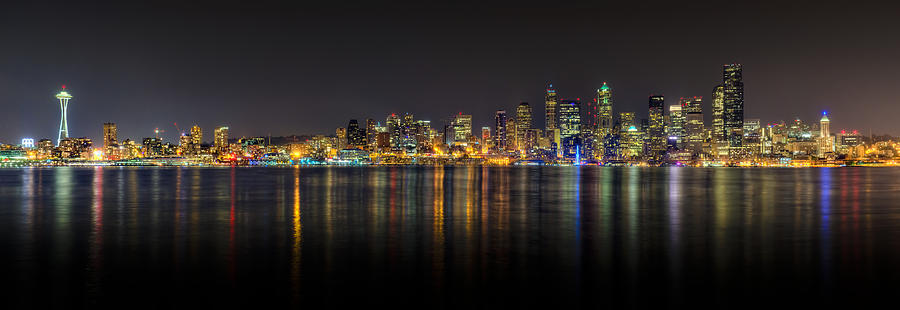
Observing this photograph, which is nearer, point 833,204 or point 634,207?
point 634,207

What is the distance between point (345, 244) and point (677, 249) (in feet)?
38.8

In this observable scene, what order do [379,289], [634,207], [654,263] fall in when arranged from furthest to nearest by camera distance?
[634,207], [654,263], [379,289]

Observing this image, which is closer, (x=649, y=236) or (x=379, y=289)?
(x=379, y=289)

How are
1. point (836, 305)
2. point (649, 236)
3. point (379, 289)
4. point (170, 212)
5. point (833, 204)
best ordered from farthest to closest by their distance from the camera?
point (833, 204) < point (170, 212) < point (649, 236) < point (379, 289) < point (836, 305)

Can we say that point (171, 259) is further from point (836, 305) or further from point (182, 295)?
point (836, 305)

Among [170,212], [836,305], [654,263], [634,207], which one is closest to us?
[836,305]

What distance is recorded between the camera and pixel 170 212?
128ft

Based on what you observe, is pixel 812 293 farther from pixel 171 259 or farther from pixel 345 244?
pixel 171 259

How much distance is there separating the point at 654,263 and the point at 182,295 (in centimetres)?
1341

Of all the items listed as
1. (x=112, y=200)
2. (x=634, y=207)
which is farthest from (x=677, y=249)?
(x=112, y=200)

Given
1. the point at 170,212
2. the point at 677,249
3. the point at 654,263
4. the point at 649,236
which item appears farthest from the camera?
the point at 170,212

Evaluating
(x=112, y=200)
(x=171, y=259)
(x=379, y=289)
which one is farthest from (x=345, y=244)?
(x=112, y=200)

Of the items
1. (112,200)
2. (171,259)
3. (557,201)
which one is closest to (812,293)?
(171,259)

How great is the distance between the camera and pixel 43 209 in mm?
41125
